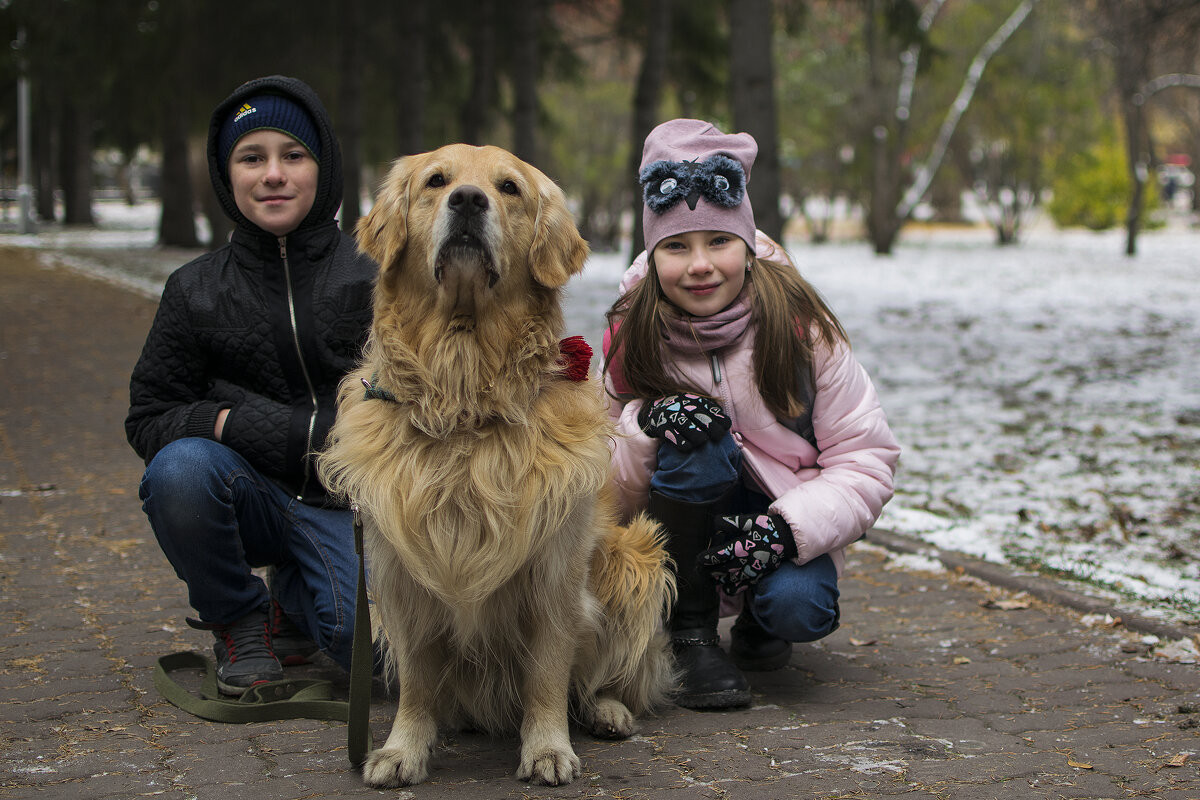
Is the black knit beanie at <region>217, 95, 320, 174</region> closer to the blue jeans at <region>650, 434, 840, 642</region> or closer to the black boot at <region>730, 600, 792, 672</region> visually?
the blue jeans at <region>650, 434, 840, 642</region>

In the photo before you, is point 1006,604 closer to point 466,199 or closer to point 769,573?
point 769,573

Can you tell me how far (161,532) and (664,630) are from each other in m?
1.49

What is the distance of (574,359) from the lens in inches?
116

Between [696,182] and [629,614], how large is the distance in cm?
126

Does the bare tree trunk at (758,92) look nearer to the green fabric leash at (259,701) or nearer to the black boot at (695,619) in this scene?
the black boot at (695,619)

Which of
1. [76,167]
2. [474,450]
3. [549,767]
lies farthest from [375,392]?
[76,167]

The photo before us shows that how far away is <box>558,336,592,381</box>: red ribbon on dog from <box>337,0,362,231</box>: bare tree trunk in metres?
12.8

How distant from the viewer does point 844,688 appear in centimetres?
359

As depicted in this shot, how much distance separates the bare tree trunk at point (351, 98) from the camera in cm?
1517

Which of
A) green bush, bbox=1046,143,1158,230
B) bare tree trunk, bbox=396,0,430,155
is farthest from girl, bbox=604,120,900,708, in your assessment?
green bush, bbox=1046,143,1158,230

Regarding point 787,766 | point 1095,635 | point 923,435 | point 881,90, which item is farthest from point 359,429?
point 881,90

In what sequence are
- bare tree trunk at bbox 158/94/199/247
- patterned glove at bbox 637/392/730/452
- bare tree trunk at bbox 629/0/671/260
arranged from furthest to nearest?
bare tree trunk at bbox 158/94/199/247 < bare tree trunk at bbox 629/0/671/260 < patterned glove at bbox 637/392/730/452

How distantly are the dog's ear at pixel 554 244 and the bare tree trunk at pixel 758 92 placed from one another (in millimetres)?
6585

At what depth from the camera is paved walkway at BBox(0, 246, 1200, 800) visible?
281 cm
